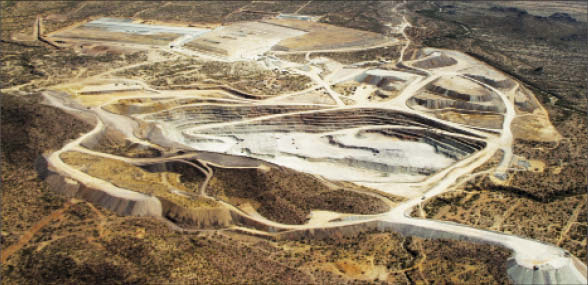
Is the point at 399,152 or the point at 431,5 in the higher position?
the point at 431,5

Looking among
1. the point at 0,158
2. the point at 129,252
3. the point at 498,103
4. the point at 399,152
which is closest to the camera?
the point at 129,252

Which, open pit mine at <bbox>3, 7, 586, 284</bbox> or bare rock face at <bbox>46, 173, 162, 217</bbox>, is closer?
bare rock face at <bbox>46, 173, 162, 217</bbox>

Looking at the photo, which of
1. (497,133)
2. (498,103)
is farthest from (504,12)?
(497,133)

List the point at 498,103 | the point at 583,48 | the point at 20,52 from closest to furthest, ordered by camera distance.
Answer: the point at 498,103, the point at 20,52, the point at 583,48

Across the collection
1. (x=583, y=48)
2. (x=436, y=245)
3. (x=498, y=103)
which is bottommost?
(x=436, y=245)

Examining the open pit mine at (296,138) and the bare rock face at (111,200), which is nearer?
the bare rock face at (111,200)

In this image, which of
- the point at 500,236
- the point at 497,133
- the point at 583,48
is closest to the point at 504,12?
the point at 583,48

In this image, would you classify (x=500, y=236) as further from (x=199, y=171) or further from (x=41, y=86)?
(x=41, y=86)

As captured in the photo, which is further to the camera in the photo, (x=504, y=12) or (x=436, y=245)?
(x=504, y=12)
